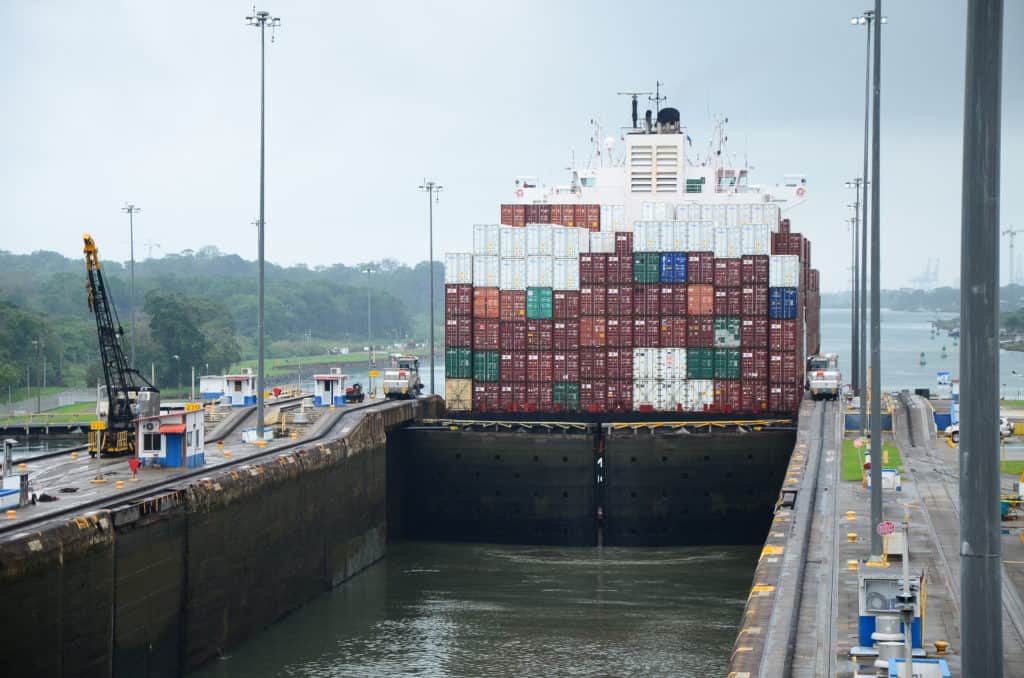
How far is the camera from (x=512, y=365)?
76562mm

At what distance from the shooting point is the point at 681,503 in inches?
2650

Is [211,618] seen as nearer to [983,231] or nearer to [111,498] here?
[111,498]

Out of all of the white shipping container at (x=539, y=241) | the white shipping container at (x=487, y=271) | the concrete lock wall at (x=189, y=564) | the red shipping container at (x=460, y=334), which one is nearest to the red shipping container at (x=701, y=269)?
the white shipping container at (x=539, y=241)

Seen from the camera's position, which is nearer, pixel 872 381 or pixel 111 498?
pixel 872 381

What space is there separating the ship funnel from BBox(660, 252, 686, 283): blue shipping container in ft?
74.2

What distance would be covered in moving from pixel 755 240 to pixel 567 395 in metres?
14.2

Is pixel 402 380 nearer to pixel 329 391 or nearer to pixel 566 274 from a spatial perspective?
pixel 329 391

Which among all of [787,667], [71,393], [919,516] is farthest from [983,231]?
[71,393]

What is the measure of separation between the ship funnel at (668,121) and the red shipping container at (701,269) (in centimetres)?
2281

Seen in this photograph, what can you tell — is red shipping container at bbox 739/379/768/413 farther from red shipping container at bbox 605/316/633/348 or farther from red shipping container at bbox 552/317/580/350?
red shipping container at bbox 552/317/580/350

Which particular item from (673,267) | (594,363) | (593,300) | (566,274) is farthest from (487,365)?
(673,267)

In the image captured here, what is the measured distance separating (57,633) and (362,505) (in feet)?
94.8

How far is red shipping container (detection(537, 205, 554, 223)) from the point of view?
3349 inches

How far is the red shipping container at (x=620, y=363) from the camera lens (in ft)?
247
